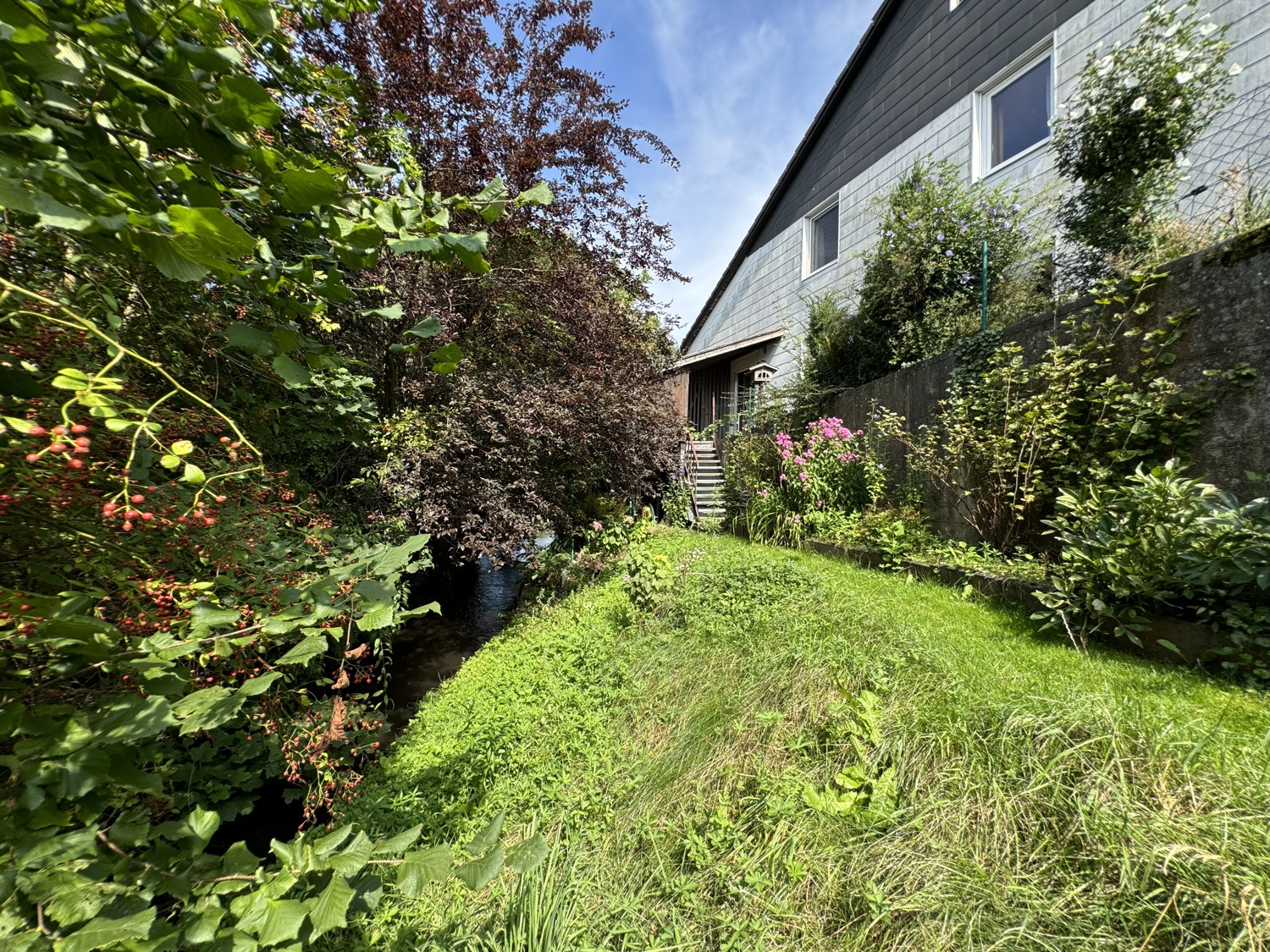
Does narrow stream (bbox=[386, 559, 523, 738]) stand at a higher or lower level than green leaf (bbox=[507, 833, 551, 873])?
lower

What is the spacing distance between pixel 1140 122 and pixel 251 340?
21.2 feet

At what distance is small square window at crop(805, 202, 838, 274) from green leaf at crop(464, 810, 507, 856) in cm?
1038

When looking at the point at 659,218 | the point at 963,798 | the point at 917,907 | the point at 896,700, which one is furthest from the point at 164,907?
the point at 659,218

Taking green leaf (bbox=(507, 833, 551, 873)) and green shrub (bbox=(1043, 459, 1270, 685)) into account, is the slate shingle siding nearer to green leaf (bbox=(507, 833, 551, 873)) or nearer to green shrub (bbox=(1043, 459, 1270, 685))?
green shrub (bbox=(1043, 459, 1270, 685))

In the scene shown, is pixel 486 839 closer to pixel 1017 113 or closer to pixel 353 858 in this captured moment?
pixel 353 858

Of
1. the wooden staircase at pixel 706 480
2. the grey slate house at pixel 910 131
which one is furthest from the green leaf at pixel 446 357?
the wooden staircase at pixel 706 480

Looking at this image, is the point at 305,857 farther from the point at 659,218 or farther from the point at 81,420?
the point at 659,218

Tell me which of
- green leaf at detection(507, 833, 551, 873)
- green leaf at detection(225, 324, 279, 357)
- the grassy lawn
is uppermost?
green leaf at detection(225, 324, 279, 357)

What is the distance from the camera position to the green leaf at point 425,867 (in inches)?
28.9

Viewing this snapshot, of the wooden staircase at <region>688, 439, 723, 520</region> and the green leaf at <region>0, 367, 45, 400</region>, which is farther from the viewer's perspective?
the wooden staircase at <region>688, 439, 723, 520</region>

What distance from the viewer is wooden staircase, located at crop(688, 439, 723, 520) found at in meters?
8.82

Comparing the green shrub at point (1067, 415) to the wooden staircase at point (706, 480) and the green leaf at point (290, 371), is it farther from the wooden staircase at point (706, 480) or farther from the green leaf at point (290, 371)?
the wooden staircase at point (706, 480)

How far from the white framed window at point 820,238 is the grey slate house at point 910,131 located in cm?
3

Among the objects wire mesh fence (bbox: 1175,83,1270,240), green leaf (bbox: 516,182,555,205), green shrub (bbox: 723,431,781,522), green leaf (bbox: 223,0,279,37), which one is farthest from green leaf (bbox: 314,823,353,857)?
green shrub (bbox: 723,431,781,522)
